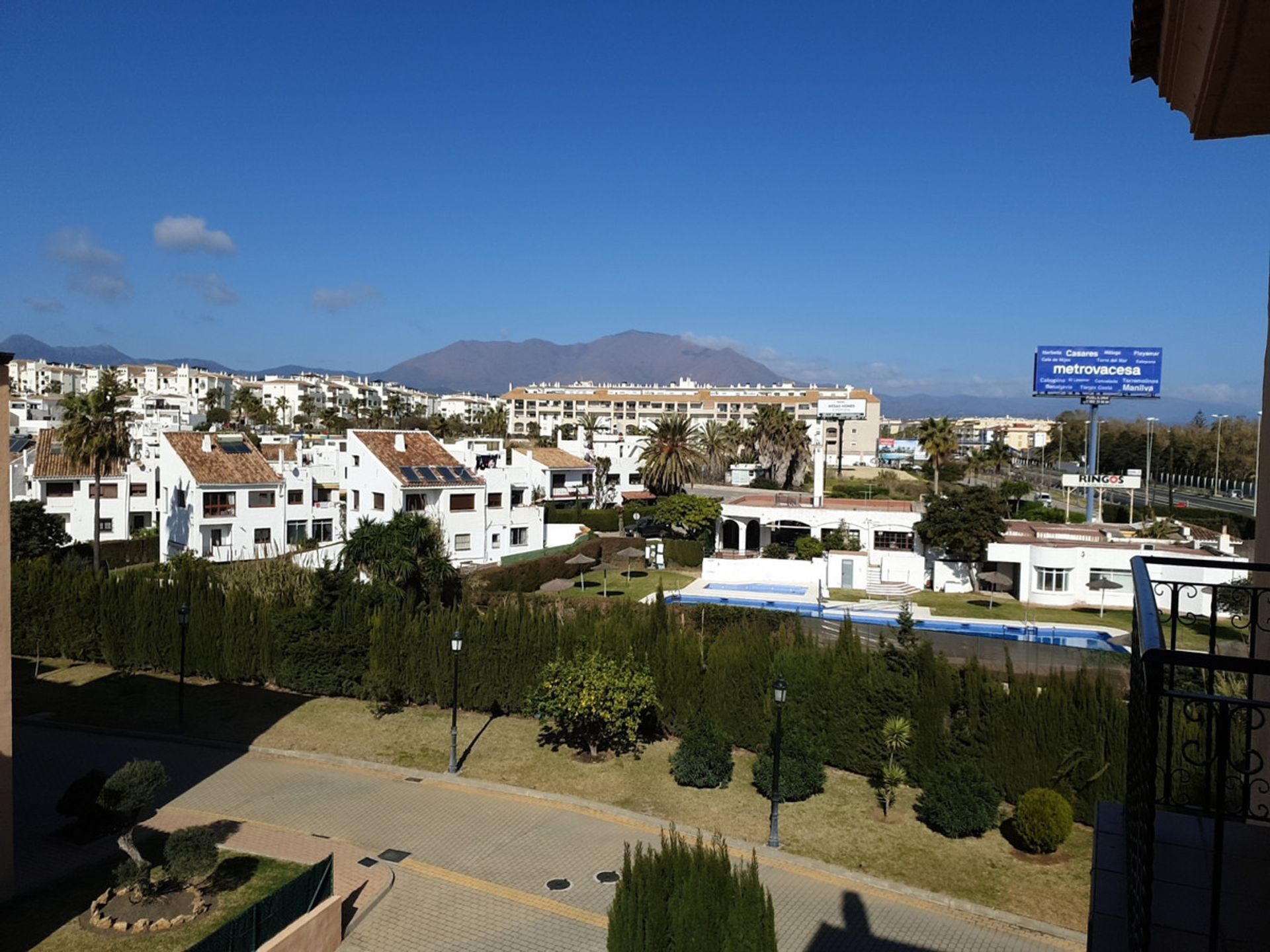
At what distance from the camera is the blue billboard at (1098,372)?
60.0 metres

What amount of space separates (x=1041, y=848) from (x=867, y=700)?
4557 mm

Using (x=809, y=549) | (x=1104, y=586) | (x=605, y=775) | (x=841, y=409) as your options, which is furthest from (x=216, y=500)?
(x=841, y=409)

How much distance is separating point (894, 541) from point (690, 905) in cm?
4342

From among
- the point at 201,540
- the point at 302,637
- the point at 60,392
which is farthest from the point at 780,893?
the point at 60,392

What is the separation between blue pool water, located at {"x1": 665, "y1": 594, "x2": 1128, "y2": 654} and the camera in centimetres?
3469

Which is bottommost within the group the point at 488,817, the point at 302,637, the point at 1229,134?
the point at 488,817

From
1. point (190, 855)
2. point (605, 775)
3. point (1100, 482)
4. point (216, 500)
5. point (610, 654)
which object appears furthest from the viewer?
point (1100, 482)

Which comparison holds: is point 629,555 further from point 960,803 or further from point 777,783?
point 960,803

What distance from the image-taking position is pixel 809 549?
1918 inches

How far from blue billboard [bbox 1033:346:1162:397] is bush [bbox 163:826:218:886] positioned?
59427mm

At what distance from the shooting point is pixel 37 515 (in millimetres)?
42031

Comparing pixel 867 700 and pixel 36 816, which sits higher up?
pixel 867 700

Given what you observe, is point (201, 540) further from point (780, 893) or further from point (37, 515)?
point (780, 893)

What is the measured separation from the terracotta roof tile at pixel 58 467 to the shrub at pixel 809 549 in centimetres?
3829
